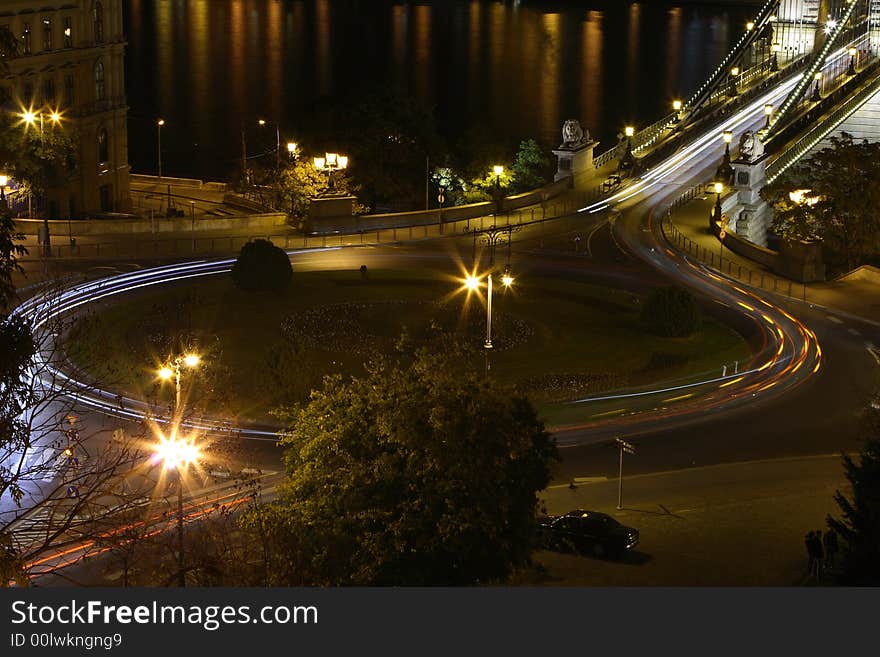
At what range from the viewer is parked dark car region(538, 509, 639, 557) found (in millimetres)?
27516

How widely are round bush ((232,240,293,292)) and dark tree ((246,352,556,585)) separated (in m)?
24.7

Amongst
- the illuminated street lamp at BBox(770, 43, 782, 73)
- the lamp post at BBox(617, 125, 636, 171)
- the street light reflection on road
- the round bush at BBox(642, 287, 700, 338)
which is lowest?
the street light reflection on road

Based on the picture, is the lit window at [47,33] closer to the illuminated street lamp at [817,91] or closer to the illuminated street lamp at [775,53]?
the illuminated street lamp at [817,91]

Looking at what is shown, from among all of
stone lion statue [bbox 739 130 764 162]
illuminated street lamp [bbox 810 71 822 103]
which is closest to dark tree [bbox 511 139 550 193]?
stone lion statue [bbox 739 130 764 162]

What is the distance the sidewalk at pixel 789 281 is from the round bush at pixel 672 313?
23.4 feet

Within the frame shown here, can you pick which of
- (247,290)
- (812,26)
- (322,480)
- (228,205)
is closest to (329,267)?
(247,290)

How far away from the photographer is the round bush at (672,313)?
148 ft

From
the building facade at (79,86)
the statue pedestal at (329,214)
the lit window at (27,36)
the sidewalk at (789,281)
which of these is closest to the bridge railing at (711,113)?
the sidewalk at (789,281)

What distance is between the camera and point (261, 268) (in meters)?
48.9

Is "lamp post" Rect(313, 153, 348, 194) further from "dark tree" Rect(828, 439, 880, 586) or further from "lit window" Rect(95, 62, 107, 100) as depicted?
"dark tree" Rect(828, 439, 880, 586)

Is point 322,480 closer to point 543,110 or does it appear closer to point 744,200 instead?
point 744,200

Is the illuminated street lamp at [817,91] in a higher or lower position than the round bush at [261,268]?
higher

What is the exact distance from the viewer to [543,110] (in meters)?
140

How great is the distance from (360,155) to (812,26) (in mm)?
57122
